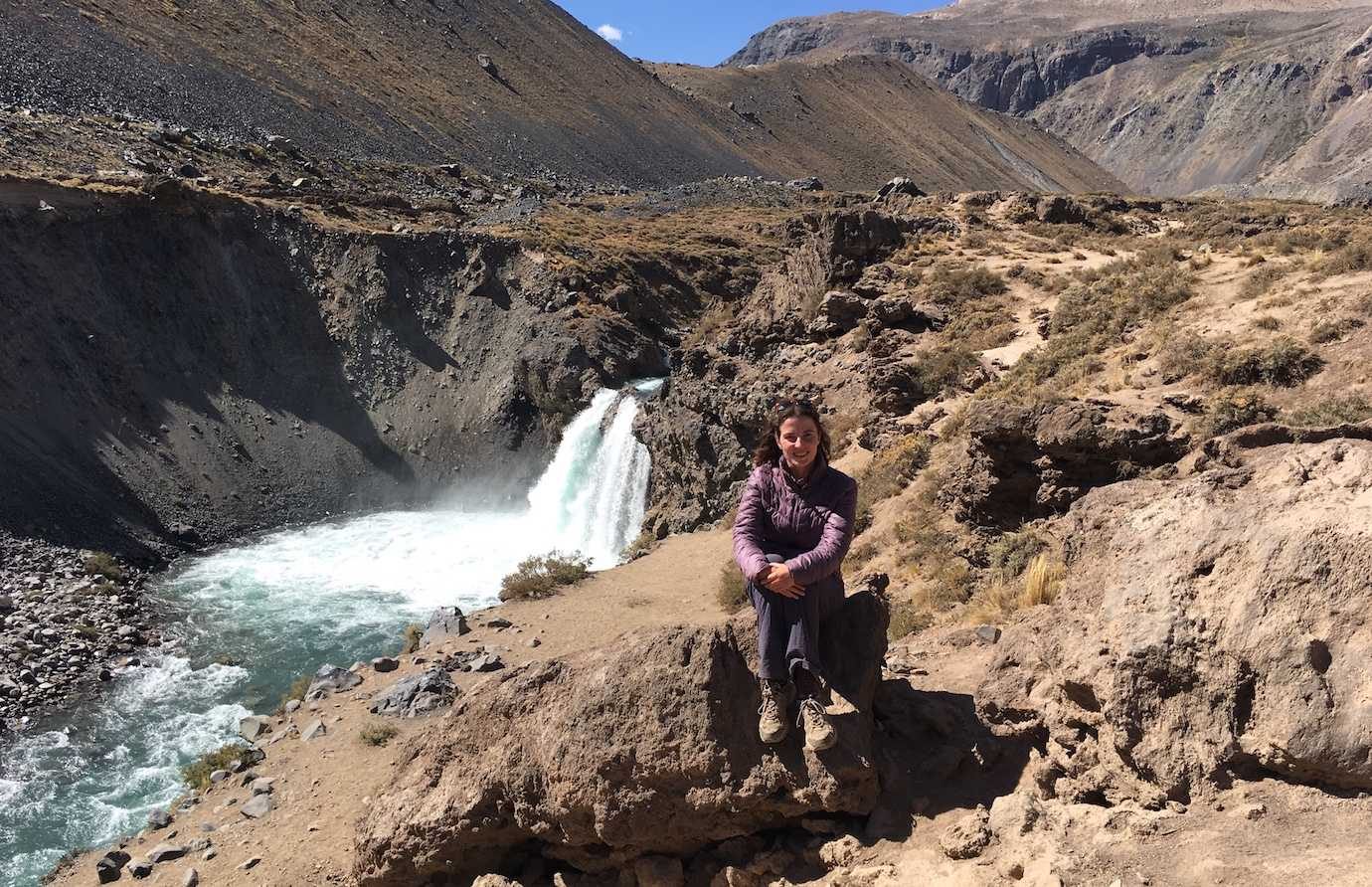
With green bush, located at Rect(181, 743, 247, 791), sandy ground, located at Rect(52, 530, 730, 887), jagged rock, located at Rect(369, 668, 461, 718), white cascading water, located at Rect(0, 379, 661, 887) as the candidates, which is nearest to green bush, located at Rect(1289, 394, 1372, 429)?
sandy ground, located at Rect(52, 530, 730, 887)

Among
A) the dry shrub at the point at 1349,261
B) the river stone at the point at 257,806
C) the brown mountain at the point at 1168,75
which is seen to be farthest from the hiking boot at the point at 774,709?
the brown mountain at the point at 1168,75

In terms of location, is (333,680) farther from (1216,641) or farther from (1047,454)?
(1216,641)

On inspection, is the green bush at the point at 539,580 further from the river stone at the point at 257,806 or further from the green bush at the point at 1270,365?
the green bush at the point at 1270,365

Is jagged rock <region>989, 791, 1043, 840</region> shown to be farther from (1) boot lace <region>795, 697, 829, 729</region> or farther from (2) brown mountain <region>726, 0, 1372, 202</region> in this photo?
(2) brown mountain <region>726, 0, 1372, 202</region>

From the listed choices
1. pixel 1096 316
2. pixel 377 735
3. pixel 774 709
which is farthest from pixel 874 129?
pixel 774 709

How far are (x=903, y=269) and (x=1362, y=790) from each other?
1753cm

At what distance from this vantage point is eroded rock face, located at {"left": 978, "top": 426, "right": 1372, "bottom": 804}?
298cm

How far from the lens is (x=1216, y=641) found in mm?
3291

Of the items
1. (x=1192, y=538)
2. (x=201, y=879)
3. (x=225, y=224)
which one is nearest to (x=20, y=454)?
(x=225, y=224)

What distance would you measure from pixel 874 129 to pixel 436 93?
55.2 meters

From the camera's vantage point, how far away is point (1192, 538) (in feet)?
11.9

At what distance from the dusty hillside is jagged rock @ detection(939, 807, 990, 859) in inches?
2935

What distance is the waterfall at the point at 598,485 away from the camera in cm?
1944

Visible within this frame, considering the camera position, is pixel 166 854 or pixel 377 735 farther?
pixel 377 735
